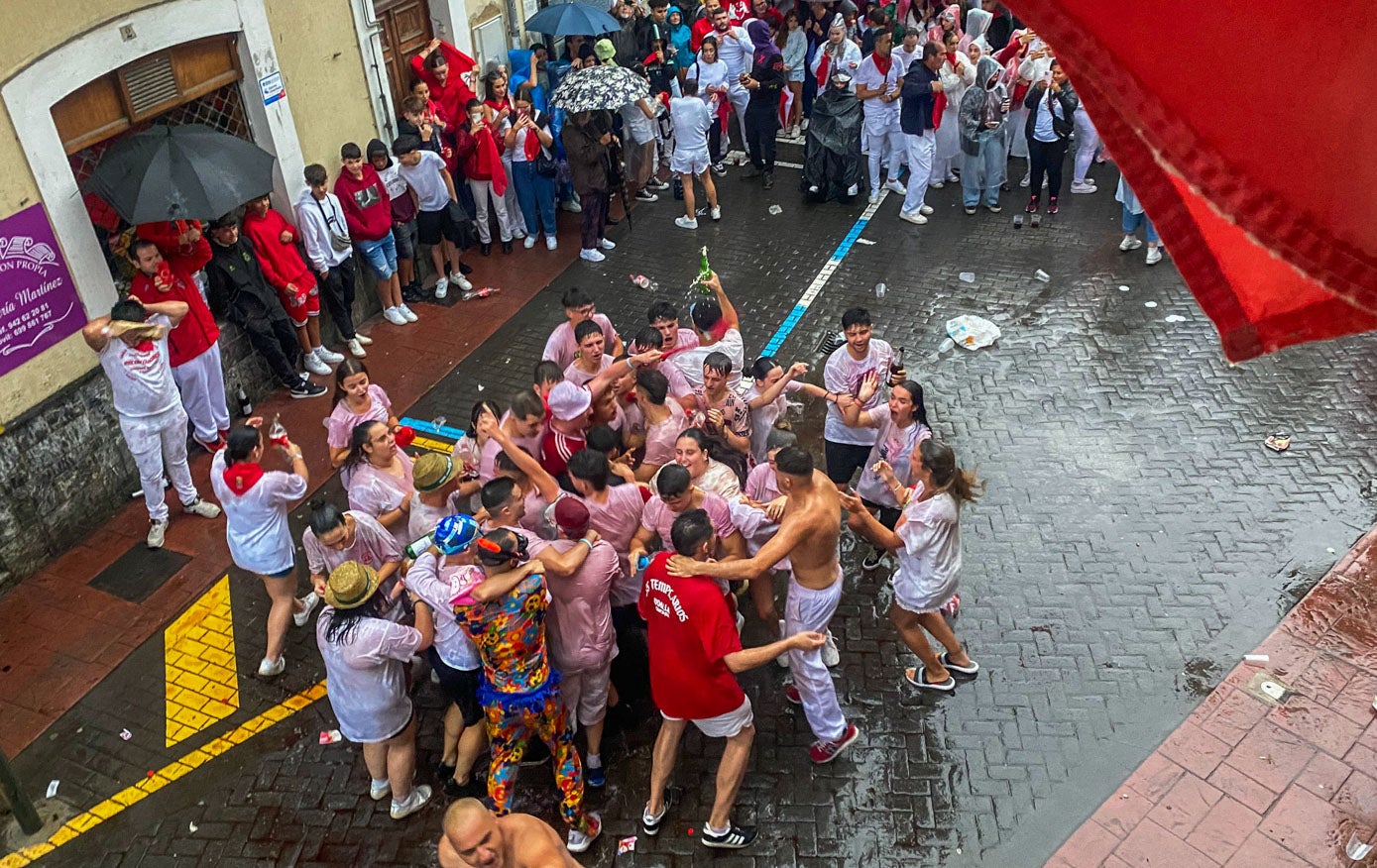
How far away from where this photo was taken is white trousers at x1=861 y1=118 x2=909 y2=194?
43.2 ft

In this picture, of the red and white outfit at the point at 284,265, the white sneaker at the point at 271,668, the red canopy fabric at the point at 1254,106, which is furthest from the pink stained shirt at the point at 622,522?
the red canopy fabric at the point at 1254,106

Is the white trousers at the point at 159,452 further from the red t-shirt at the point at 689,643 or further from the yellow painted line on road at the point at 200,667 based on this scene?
the red t-shirt at the point at 689,643

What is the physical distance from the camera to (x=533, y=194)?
12797 mm

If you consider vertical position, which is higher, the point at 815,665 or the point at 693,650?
the point at 693,650

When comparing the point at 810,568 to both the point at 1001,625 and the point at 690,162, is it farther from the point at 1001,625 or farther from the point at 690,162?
the point at 690,162

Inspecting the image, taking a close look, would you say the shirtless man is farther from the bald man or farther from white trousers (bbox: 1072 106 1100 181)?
white trousers (bbox: 1072 106 1100 181)

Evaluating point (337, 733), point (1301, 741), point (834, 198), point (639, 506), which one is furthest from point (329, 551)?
point (834, 198)

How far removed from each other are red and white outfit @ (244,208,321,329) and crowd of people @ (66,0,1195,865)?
3 cm

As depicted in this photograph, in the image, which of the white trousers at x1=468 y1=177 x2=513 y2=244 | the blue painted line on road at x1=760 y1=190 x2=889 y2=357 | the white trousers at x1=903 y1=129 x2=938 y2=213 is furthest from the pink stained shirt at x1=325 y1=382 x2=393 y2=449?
the white trousers at x1=903 y1=129 x2=938 y2=213

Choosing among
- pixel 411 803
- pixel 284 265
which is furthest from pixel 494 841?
pixel 284 265

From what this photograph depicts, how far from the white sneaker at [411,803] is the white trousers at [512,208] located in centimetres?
780

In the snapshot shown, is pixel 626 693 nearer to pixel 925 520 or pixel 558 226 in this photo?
pixel 925 520

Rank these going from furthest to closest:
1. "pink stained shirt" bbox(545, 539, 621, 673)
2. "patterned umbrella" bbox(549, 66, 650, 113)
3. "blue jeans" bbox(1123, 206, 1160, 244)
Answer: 1. "blue jeans" bbox(1123, 206, 1160, 244)
2. "patterned umbrella" bbox(549, 66, 650, 113)
3. "pink stained shirt" bbox(545, 539, 621, 673)

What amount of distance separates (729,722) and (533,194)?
8379 mm
